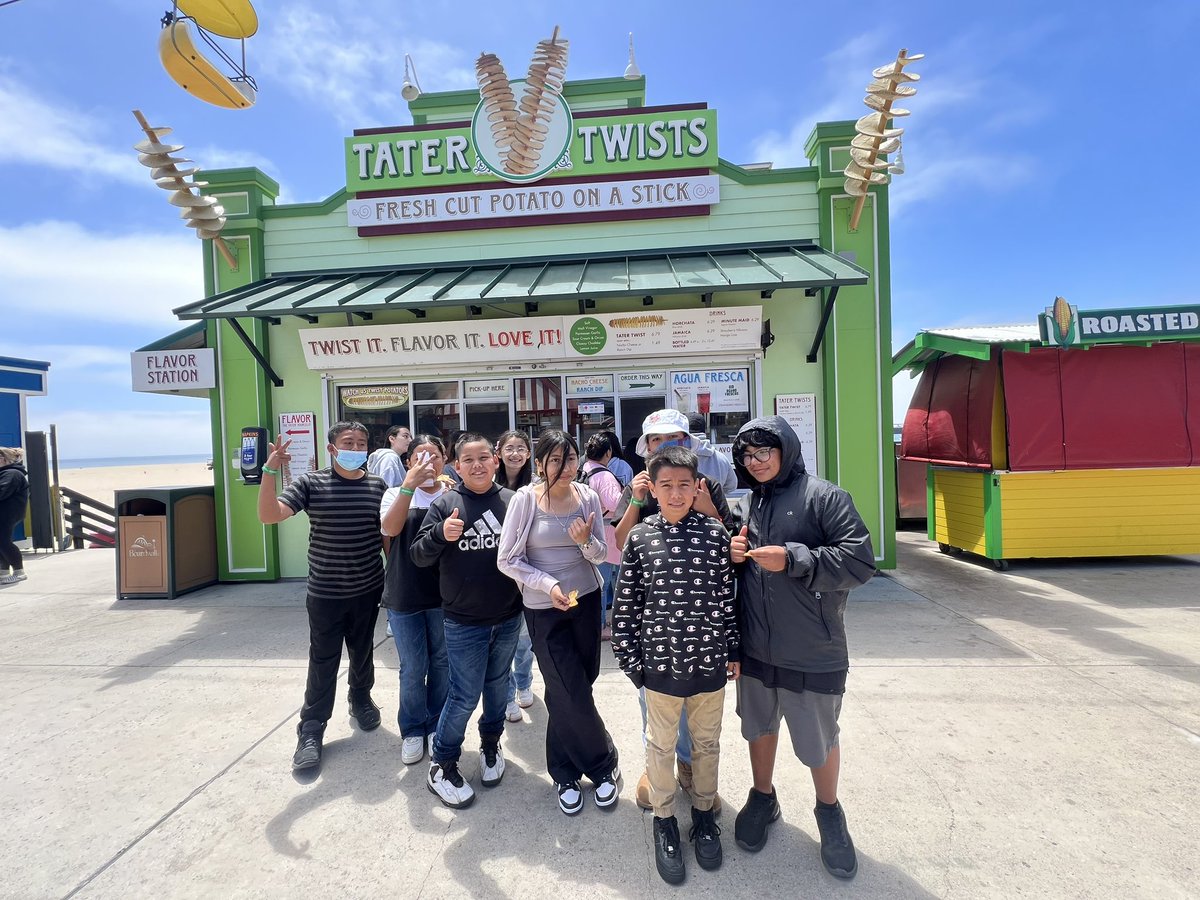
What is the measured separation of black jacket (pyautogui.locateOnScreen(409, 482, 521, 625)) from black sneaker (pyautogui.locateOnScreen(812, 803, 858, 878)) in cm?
165

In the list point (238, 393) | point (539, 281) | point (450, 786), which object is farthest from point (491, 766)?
point (238, 393)

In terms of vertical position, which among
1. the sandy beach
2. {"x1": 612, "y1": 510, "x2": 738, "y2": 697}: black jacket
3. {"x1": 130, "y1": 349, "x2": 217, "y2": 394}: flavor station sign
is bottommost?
the sandy beach

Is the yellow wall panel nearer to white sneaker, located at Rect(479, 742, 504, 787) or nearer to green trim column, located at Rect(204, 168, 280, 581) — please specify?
white sneaker, located at Rect(479, 742, 504, 787)

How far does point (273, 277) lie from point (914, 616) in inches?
347

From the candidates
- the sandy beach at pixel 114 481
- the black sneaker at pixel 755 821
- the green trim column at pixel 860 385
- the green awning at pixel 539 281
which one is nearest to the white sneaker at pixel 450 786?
the black sneaker at pixel 755 821

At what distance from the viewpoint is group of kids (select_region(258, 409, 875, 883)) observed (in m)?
2.33

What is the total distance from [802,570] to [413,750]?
2465 mm

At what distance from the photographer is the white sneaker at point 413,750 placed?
3240 millimetres

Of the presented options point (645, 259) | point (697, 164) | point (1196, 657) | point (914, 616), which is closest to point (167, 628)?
point (645, 259)

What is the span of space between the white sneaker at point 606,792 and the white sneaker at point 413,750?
3.65ft

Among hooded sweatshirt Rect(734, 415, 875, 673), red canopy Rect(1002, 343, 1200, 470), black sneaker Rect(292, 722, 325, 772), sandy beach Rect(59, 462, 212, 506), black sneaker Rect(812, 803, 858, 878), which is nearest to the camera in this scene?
hooded sweatshirt Rect(734, 415, 875, 673)

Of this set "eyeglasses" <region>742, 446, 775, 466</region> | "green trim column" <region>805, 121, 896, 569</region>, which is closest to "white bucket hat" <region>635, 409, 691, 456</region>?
"eyeglasses" <region>742, 446, 775, 466</region>

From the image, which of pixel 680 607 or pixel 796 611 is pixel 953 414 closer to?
pixel 796 611

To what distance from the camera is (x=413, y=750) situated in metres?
3.26
